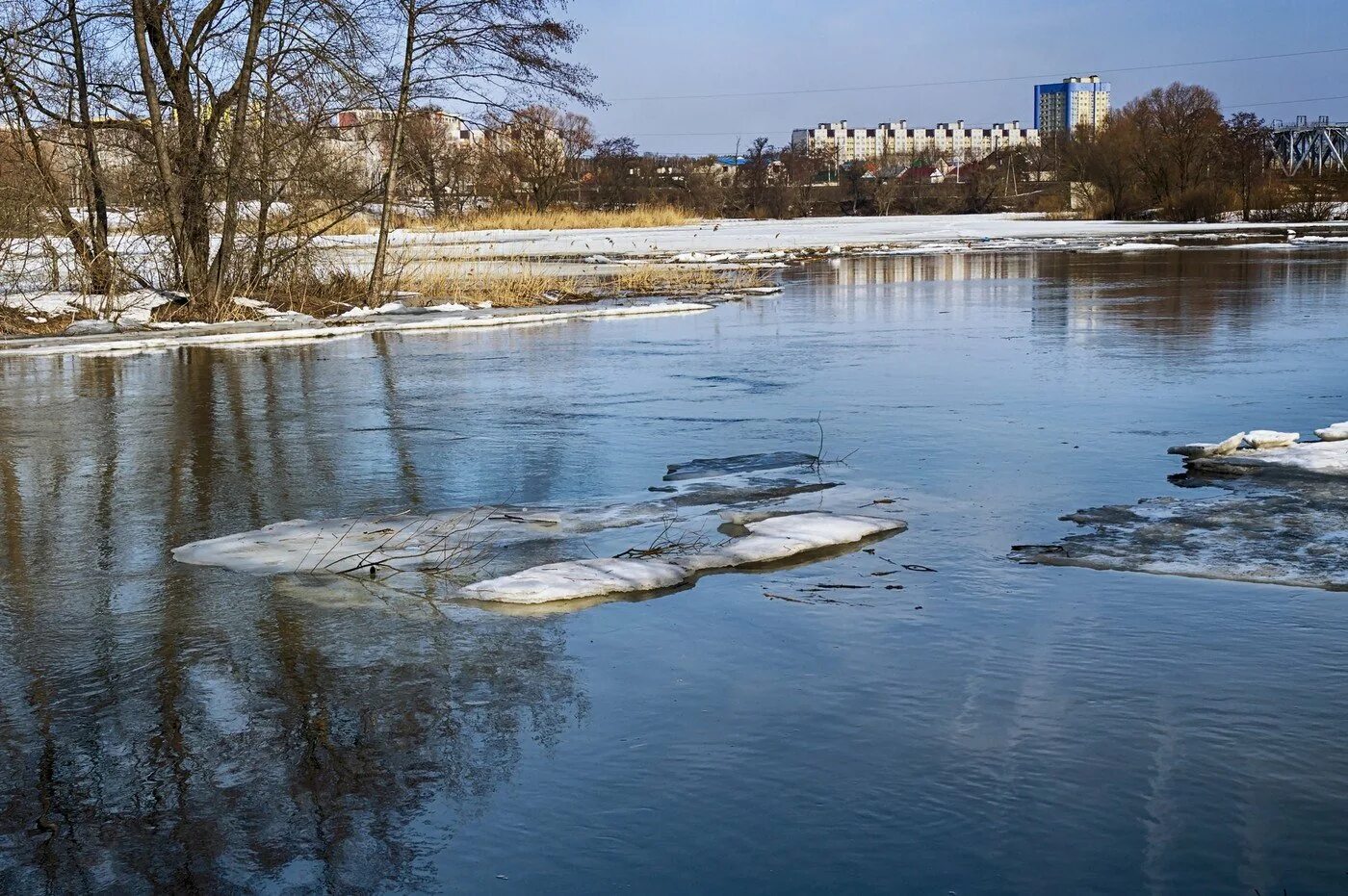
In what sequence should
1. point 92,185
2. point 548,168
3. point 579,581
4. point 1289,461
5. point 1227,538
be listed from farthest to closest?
point 548,168 < point 92,185 < point 1289,461 < point 1227,538 < point 579,581

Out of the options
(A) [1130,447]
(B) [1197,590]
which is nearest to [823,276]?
(A) [1130,447]

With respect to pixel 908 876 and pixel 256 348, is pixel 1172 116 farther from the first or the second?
pixel 908 876

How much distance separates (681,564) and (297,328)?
43.7 ft

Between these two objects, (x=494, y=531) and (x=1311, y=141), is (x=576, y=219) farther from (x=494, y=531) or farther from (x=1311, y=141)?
(x=1311, y=141)

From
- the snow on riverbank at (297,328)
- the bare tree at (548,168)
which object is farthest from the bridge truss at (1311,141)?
the snow on riverbank at (297,328)

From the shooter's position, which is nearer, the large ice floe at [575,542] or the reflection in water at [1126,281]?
the large ice floe at [575,542]

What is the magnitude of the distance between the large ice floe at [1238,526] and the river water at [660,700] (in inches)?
7.3

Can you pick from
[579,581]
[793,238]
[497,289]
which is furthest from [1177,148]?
[579,581]

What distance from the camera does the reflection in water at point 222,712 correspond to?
10.6 ft

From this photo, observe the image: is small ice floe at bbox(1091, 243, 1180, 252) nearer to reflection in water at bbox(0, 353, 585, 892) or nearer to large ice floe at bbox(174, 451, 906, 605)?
large ice floe at bbox(174, 451, 906, 605)

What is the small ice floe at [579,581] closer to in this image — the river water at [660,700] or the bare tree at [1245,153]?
the river water at [660,700]

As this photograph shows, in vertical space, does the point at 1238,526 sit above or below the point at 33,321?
below

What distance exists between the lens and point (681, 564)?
18.9ft

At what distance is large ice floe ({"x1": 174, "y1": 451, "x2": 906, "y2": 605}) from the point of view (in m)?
5.58
